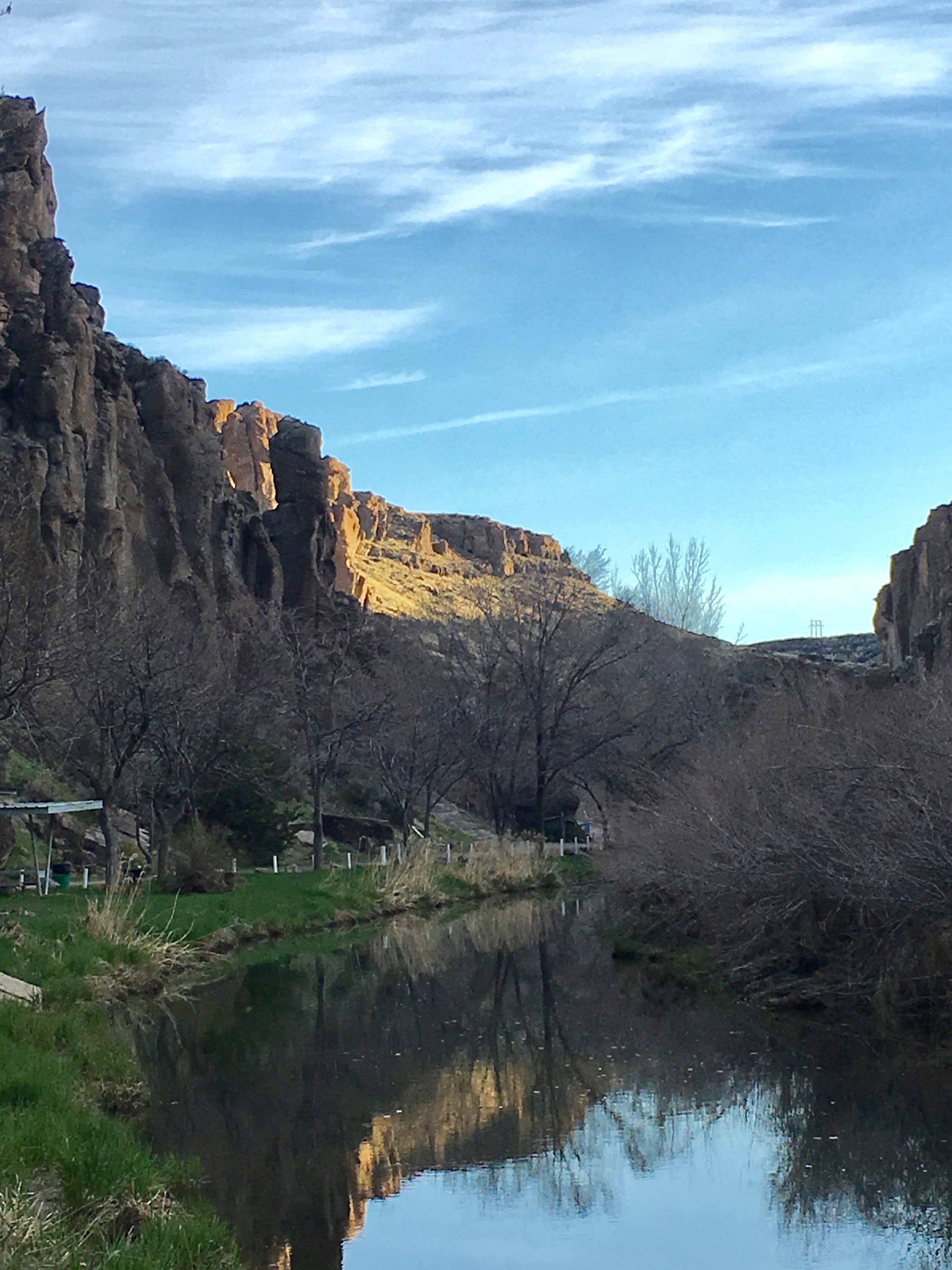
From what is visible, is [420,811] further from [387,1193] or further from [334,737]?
[387,1193]

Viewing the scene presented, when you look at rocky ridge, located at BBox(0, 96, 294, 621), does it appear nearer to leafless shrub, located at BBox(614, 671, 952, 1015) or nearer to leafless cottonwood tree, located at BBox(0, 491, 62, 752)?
leafless cottonwood tree, located at BBox(0, 491, 62, 752)

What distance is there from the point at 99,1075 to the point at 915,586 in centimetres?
11097

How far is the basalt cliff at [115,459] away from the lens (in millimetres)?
56781

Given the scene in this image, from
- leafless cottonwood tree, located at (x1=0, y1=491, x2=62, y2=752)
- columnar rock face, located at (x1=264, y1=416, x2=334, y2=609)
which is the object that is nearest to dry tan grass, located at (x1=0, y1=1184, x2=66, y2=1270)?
leafless cottonwood tree, located at (x1=0, y1=491, x2=62, y2=752)

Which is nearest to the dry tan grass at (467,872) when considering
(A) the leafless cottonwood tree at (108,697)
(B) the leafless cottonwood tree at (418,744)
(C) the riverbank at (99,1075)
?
(B) the leafless cottonwood tree at (418,744)

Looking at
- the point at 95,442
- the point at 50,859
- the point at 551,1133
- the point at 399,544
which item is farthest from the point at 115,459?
the point at 399,544

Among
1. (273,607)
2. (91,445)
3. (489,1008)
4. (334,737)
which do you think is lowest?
(489,1008)

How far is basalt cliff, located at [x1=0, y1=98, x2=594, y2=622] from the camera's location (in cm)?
5678

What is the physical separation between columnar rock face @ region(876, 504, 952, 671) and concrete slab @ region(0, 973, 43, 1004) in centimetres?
8700

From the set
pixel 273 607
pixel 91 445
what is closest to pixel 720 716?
pixel 273 607

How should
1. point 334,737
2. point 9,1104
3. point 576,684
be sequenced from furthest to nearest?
point 576,684 → point 334,737 → point 9,1104

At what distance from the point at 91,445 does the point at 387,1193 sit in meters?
53.4

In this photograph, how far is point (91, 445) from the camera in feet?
199

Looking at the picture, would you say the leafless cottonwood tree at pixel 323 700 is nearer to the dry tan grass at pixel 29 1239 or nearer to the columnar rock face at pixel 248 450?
the dry tan grass at pixel 29 1239
